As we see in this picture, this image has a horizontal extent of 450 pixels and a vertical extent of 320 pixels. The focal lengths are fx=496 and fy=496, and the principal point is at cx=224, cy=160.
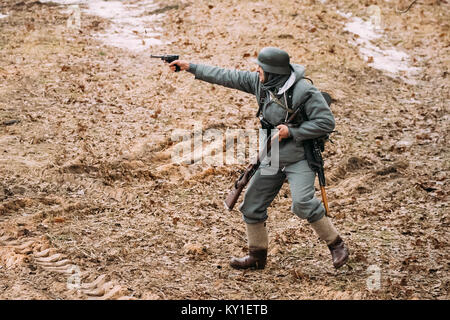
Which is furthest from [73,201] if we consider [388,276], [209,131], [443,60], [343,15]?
[343,15]

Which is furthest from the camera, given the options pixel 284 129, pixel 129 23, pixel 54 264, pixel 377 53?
pixel 129 23

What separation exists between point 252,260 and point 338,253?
93 cm

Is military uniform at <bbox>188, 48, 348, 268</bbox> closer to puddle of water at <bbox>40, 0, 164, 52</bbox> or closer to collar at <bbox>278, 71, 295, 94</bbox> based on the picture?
collar at <bbox>278, 71, 295, 94</bbox>

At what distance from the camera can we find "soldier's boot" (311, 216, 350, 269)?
195 inches

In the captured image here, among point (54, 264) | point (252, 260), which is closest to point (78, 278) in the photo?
point (54, 264)

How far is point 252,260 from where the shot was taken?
17.7 feet

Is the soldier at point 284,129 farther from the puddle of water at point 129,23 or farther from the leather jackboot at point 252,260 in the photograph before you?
the puddle of water at point 129,23

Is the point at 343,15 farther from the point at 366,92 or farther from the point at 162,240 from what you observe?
the point at 162,240

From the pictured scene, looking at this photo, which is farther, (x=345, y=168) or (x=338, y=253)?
(x=345, y=168)

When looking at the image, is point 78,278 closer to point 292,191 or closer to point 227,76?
point 292,191

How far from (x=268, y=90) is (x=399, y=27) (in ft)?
38.1

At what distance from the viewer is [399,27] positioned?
1495cm

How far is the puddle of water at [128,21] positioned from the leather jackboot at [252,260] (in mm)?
8463

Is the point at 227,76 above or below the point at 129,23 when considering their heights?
above
